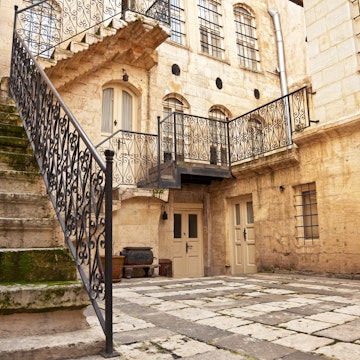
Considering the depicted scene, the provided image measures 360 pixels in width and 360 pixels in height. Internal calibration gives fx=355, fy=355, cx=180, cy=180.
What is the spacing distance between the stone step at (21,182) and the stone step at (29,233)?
0.70 metres

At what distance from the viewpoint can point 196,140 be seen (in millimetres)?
10383

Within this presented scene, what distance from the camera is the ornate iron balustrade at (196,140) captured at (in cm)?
1014

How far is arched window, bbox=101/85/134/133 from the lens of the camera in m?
9.68

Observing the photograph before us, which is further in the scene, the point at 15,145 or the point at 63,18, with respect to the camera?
the point at 63,18

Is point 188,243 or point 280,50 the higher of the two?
point 280,50

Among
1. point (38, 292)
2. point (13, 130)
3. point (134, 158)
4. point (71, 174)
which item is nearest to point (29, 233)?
point (71, 174)

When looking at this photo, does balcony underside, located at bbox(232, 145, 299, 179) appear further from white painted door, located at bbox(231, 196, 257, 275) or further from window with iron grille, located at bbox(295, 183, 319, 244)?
white painted door, located at bbox(231, 196, 257, 275)

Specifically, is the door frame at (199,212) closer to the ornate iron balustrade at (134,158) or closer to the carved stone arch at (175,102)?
the ornate iron balustrade at (134,158)

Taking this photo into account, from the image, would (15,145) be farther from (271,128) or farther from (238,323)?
(271,128)

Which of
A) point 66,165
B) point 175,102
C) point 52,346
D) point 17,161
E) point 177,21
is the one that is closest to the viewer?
point 52,346

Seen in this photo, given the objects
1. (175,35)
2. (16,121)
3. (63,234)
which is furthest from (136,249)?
(175,35)

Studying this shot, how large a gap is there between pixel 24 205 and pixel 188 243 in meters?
7.77

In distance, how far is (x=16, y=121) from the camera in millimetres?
4730

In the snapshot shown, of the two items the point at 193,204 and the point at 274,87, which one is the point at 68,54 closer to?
the point at 193,204
